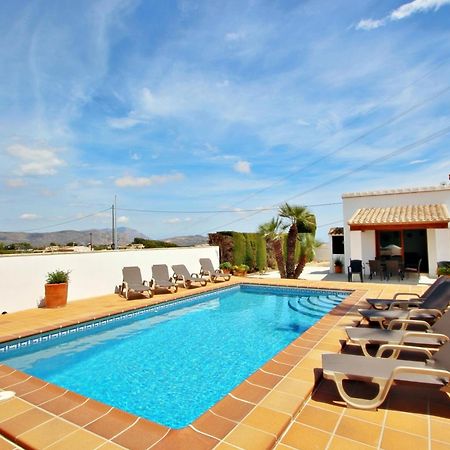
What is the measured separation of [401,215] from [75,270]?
1547 cm

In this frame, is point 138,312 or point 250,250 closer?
point 138,312

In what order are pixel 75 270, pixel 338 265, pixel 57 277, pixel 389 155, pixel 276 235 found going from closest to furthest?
pixel 57 277 < pixel 75 270 < pixel 276 235 < pixel 338 265 < pixel 389 155

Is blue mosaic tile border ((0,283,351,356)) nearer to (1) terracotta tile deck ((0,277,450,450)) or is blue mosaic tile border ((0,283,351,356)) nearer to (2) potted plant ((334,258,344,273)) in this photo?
(1) terracotta tile deck ((0,277,450,450))

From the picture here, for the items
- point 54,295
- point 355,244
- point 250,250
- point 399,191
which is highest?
point 399,191

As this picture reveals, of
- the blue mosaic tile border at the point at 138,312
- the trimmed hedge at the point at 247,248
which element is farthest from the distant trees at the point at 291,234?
the blue mosaic tile border at the point at 138,312

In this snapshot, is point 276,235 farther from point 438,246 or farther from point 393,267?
point 438,246

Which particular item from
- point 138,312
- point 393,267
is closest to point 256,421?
point 138,312

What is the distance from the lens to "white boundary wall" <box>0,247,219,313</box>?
9114mm

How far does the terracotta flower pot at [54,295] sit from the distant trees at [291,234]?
10826 mm

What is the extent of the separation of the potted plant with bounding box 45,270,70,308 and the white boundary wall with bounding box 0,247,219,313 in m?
0.46

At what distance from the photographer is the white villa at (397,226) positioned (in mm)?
15227

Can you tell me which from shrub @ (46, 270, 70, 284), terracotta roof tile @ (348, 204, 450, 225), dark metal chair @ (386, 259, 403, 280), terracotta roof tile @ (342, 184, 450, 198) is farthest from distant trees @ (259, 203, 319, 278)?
shrub @ (46, 270, 70, 284)

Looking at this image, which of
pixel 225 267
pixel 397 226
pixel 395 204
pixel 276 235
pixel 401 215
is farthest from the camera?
pixel 395 204

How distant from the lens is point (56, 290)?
9.48 metres
